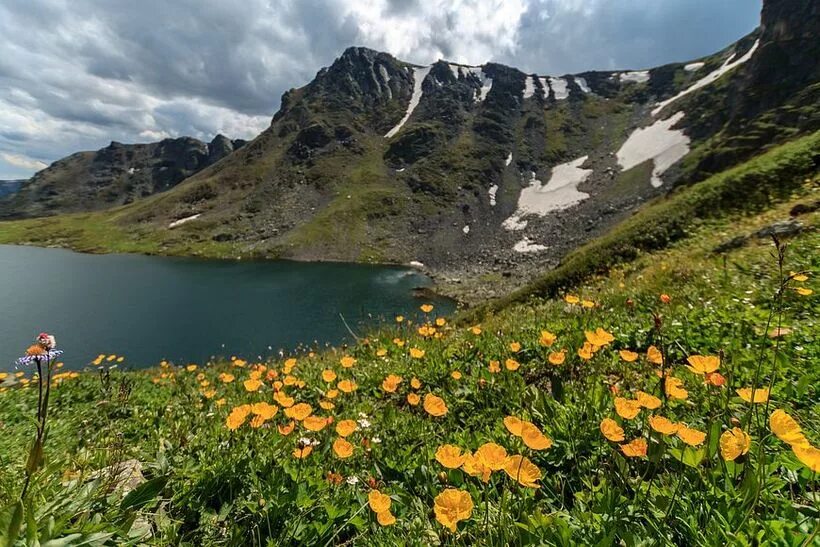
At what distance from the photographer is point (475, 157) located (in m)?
137

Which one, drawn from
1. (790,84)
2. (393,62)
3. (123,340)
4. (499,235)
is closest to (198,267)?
(123,340)

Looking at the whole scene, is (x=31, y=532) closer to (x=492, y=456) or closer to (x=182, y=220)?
(x=492, y=456)

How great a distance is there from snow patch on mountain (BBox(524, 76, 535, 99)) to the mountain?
1.00 metres

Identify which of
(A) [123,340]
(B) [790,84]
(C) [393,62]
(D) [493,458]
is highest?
(C) [393,62]

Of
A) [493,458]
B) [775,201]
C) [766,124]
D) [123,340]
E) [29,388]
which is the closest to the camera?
[493,458]

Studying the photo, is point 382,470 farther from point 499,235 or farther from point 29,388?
point 499,235

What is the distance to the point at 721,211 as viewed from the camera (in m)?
16.1

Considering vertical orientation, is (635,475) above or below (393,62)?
below

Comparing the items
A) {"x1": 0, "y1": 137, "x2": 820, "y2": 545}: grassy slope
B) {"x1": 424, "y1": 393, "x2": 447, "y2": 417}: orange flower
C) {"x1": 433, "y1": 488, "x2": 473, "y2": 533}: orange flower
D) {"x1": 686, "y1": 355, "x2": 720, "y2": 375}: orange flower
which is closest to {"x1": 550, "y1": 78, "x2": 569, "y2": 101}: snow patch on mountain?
{"x1": 0, "y1": 137, "x2": 820, "y2": 545}: grassy slope

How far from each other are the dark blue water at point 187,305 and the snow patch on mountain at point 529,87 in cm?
12433

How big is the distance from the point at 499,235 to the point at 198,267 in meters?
74.7

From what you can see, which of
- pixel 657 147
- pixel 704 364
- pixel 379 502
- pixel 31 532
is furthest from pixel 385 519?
pixel 657 147

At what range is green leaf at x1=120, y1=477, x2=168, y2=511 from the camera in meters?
2.50

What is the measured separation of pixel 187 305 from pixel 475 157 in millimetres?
110356
